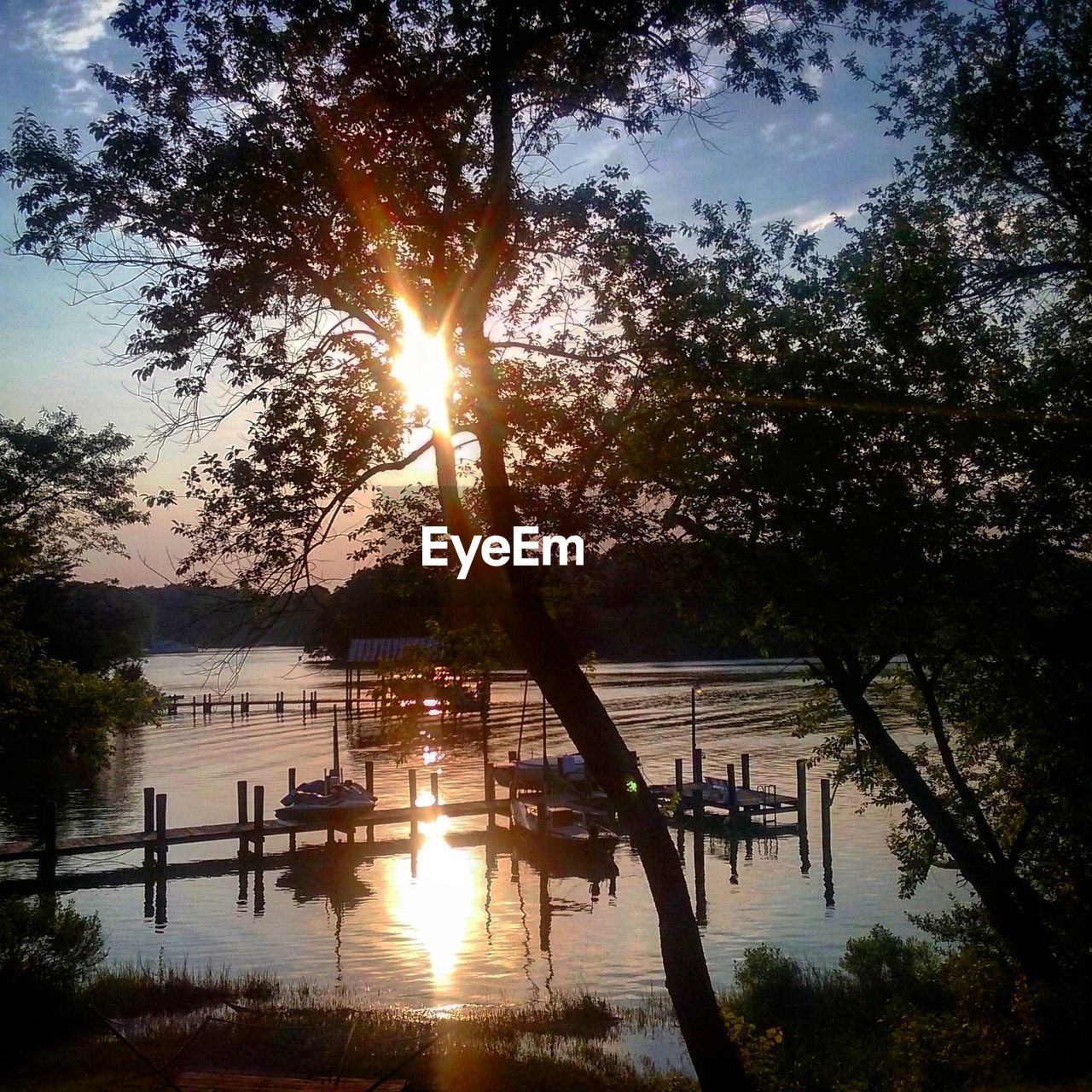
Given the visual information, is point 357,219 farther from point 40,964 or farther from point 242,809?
point 242,809

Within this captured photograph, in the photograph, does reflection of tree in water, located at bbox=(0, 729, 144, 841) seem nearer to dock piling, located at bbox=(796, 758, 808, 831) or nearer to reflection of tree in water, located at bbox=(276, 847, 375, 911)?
reflection of tree in water, located at bbox=(276, 847, 375, 911)

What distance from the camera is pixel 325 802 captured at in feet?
118

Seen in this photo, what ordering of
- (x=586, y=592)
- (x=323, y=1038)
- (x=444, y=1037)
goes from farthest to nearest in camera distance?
1. (x=444, y=1037)
2. (x=586, y=592)
3. (x=323, y=1038)

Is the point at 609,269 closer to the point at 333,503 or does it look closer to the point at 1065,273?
the point at 333,503

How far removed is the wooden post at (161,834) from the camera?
3011 cm

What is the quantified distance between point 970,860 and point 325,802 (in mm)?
27445

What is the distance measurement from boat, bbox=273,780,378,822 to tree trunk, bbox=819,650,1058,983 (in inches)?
1000

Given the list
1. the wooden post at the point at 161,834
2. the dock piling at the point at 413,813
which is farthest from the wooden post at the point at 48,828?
the dock piling at the point at 413,813

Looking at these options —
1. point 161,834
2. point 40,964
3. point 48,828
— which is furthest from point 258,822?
point 40,964

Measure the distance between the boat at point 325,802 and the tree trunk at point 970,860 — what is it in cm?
2539

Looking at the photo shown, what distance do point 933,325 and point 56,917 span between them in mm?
14950

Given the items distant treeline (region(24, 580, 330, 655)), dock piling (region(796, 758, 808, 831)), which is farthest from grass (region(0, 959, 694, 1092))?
dock piling (region(796, 758, 808, 831))

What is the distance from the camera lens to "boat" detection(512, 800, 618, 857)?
3372cm

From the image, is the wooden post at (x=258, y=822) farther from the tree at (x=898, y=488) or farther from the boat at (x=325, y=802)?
the tree at (x=898, y=488)
